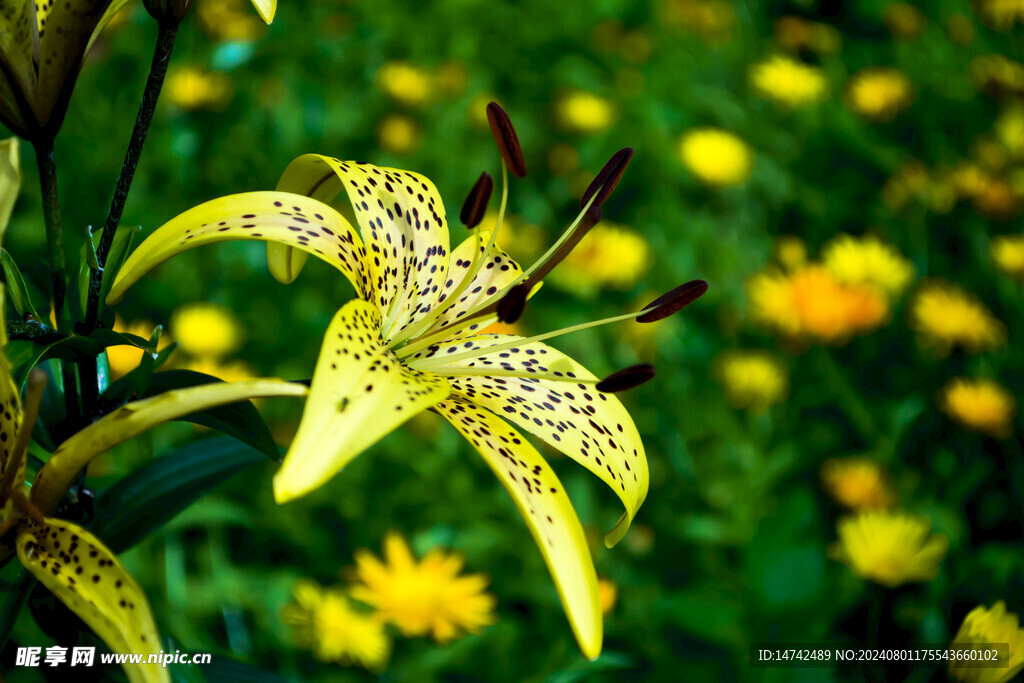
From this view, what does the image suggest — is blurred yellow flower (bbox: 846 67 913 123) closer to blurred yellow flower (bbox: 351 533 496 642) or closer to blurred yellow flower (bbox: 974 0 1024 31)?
blurred yellow flower (bbox: 974 0 1024 31)

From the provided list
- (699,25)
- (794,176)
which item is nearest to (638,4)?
(699,25)

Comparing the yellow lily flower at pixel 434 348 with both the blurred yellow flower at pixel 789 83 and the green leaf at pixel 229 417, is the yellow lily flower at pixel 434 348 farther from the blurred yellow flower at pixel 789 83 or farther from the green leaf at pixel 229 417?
the blurred yellow flower at pixel 789 83

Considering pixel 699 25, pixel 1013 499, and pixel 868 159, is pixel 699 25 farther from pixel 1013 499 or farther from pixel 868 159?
pixel 1013 499

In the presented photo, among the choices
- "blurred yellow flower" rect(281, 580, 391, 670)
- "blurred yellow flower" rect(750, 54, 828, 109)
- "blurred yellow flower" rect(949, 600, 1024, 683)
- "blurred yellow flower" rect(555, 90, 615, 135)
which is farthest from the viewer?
"blurred yellow flower" rect(750, 54, 828, 109)

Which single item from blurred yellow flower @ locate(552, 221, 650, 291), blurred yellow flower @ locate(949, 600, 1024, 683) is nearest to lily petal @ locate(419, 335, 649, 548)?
blurred yellow flower @ locate(949, 600, 1024, 683)

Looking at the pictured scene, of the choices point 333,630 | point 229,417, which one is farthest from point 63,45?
point 333,630

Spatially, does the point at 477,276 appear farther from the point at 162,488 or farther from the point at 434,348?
the point at 162,488
